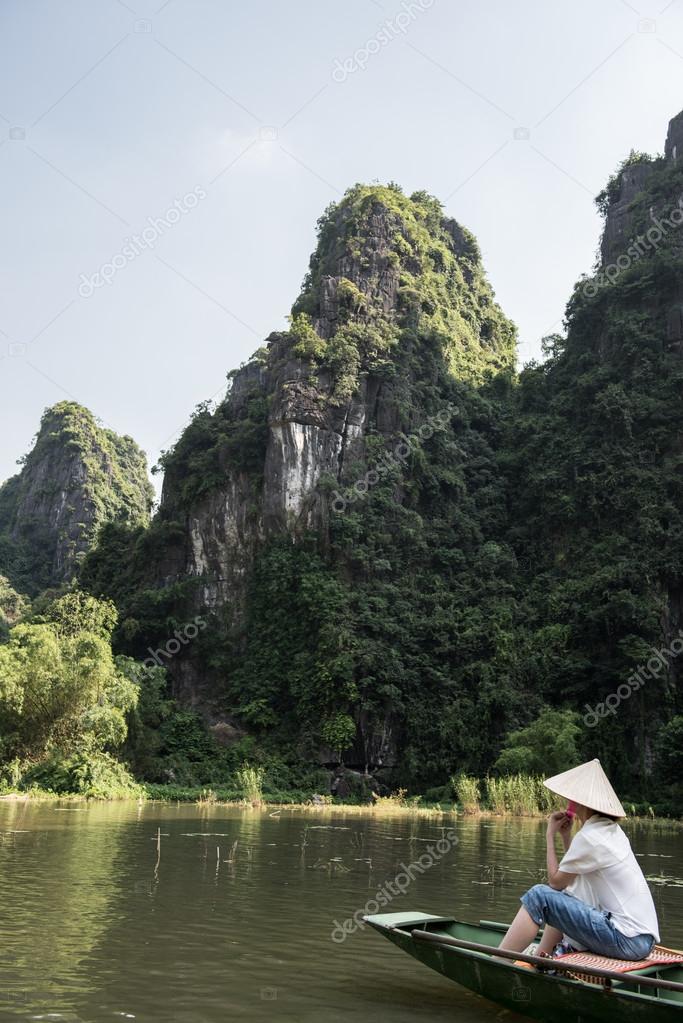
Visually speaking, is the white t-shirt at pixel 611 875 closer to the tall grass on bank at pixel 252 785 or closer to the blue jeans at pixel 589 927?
the blue jeans at pixel 589 927

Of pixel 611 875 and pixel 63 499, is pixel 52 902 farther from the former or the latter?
pixel 63 499

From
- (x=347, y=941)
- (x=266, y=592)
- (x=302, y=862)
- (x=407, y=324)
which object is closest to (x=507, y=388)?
(x=407, y=324)

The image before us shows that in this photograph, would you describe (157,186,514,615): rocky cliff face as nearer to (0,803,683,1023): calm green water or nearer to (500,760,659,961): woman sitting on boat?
(0,803,683,1023): calm green water

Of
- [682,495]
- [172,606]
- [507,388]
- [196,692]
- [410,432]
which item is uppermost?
[507,388]

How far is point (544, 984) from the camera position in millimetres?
4711

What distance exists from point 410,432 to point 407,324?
20.4 ft

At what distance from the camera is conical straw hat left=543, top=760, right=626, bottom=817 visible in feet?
16.3

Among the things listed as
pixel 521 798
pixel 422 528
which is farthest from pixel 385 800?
pixel 422 528

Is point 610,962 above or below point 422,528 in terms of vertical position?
below

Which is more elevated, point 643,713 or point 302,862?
point 643,713

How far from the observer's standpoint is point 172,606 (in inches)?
1531

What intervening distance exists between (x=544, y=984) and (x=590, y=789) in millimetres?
1054

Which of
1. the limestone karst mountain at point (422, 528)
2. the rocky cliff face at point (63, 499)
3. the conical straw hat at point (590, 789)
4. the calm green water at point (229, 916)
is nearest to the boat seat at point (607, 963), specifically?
the calm green water at point (229, 916)

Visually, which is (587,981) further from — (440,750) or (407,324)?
(407,324)
